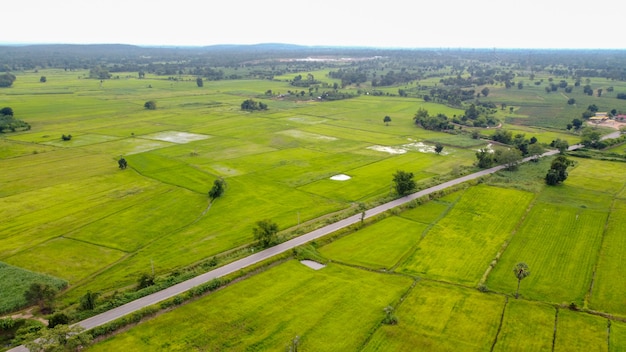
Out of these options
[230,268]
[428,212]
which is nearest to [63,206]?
[230,268]

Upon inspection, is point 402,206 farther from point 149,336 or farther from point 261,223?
point 149,336

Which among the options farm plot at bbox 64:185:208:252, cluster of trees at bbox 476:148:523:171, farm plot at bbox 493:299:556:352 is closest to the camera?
farm plot at bbox 493:299:556:352

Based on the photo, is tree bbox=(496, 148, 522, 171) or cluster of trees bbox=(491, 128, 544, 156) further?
cluster of trees bbox=(491, 128, 544, 156)

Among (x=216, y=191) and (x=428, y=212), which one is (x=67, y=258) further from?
(x=428, y=212)

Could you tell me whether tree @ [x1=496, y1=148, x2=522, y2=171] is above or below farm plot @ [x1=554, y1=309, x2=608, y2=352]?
above

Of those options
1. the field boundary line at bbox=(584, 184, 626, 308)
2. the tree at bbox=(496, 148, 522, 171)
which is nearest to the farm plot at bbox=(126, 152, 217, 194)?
the field boundary line at bbox=(584, 184, 626, 308)

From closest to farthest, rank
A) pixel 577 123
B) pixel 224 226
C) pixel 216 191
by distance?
pixel 224 226
pixel 216 191
pixel 577 123

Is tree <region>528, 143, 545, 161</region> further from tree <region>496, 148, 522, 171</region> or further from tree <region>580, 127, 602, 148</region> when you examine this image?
tree <region>580, 127, 602, 148</region>
